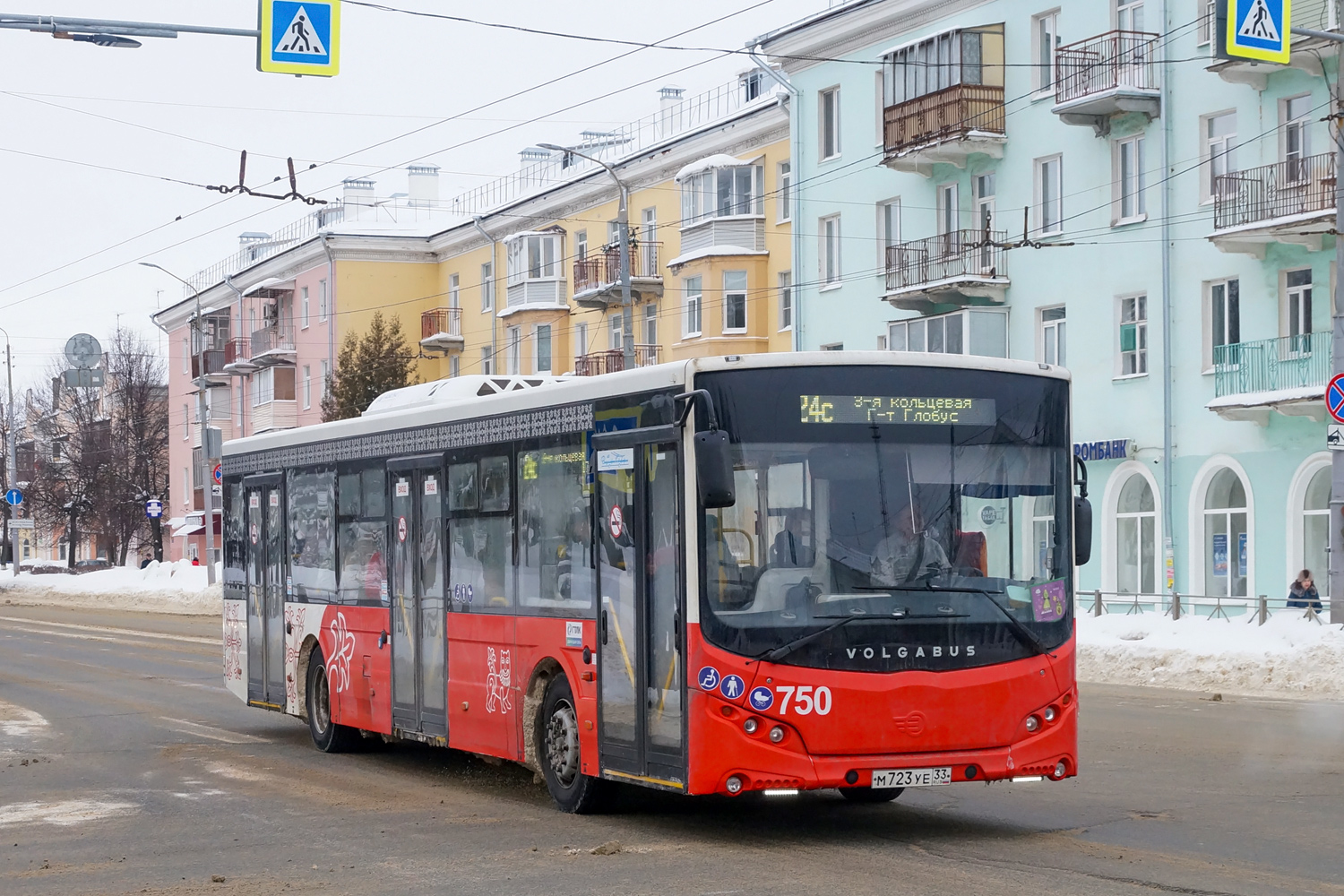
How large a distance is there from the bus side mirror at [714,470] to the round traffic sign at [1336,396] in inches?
578

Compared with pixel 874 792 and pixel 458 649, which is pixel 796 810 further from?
pixel 458 649

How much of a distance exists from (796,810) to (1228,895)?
368 cm

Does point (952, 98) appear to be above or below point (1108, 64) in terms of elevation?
above

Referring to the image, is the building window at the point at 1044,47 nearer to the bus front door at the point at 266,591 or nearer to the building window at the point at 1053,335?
the building window at the point at 1053,335

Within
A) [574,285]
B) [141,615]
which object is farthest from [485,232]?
[141,615]

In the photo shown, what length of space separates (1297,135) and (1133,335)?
503 centimetres

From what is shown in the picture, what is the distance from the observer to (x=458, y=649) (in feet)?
41.7

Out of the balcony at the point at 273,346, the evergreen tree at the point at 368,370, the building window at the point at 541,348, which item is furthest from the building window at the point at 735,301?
the balcony at the point at 273,346

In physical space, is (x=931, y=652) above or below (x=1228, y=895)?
above

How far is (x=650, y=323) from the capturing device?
50.3 m

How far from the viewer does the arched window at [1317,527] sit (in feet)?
101

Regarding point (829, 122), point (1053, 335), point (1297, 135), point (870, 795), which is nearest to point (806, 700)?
point (870, 795)

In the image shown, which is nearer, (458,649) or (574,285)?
(458,649)

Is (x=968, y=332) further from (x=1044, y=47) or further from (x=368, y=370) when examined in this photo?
(x=368, y=370)
